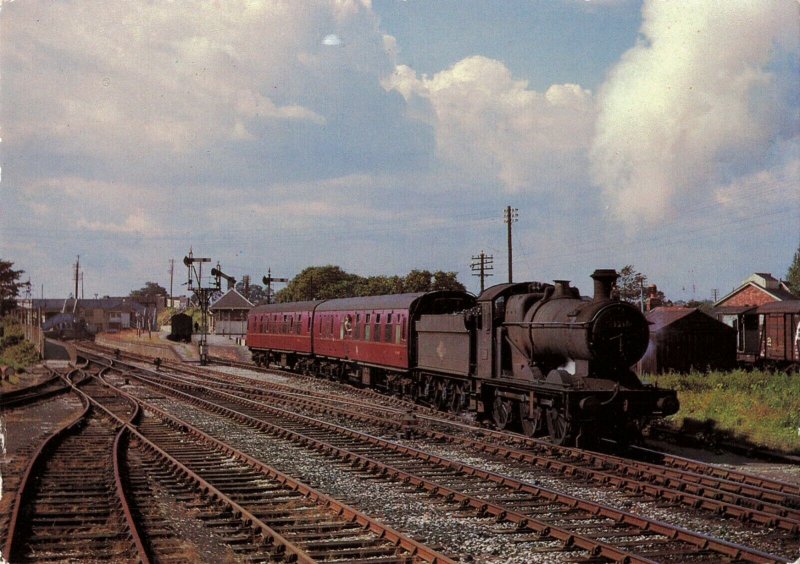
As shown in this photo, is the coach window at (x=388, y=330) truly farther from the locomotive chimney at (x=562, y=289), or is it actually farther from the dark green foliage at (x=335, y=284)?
the dark green foliage at (x=335, y=284)

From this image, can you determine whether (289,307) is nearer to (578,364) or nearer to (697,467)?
(578,364)

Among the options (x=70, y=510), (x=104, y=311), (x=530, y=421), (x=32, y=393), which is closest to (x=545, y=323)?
(x=530, y=421)

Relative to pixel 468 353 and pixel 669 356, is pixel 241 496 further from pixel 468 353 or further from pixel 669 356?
pixel 669 356

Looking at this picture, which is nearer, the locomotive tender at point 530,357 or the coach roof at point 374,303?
the locomotive tender at point 530,357

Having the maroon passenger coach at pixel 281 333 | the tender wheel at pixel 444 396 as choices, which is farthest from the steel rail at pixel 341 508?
the maroon passenger coach at pixel 281 333

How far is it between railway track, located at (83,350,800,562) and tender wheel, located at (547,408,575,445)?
2466mm

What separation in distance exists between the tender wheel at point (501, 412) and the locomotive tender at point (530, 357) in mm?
24

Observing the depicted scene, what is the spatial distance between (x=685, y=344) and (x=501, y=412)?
1696cm

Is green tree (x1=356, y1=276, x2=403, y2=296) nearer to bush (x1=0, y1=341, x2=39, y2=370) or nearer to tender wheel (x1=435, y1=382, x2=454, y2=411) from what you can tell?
bush (x1=0, y1=341, x2=39, y2=370)

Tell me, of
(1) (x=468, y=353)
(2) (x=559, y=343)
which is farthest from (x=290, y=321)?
(2) (x=559, y=343)

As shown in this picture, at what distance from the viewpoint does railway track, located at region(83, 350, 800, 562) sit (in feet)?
24.9

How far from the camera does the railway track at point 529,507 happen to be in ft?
24.9

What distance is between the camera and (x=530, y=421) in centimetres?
1488

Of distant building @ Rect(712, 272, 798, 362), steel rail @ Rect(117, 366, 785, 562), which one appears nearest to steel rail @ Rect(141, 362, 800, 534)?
steel rail @ Rect(117, 366, 785, 562)
